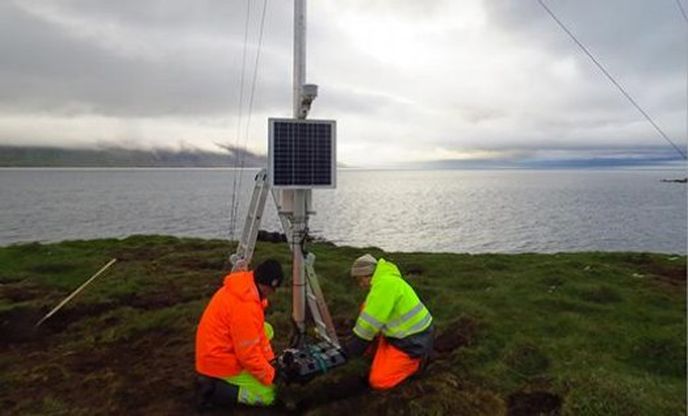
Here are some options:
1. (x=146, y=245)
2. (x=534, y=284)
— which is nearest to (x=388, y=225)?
(x=146, y=245)

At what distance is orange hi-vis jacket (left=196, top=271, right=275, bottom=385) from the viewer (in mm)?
7504

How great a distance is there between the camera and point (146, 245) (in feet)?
92.1

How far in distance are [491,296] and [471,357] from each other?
562cm

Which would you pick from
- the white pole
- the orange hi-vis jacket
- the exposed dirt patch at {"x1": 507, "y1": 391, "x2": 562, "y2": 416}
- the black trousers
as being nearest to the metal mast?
the white pole

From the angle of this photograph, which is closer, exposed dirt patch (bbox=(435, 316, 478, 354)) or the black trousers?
the black trousers

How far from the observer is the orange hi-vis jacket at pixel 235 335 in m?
7.50

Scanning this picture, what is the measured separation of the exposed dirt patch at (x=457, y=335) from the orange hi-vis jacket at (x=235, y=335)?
4.70 m

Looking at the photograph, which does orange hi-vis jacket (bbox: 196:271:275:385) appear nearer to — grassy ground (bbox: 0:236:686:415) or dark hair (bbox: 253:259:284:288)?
dark hair (bbox: 253:259:284:288)

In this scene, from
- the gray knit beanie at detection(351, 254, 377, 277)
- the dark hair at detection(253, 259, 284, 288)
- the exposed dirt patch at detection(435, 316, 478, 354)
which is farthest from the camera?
the exposed dirt patch at detection(435, 316, 478, 354)

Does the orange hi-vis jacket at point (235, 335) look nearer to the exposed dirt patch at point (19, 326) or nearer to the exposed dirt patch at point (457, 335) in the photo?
the exposed dirt patch at point (457, 335)

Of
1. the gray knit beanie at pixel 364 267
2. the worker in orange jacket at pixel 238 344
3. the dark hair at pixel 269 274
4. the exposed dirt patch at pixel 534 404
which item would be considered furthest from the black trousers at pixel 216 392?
the exposed dirt patch at pixel 534 404

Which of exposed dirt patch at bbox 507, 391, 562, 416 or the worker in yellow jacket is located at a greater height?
the worker in yellow jacket

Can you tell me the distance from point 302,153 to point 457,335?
5.96 m

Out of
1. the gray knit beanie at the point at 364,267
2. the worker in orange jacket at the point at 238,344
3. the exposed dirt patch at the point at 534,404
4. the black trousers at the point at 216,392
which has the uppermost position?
the gray knit beanie at the point at 364,267
